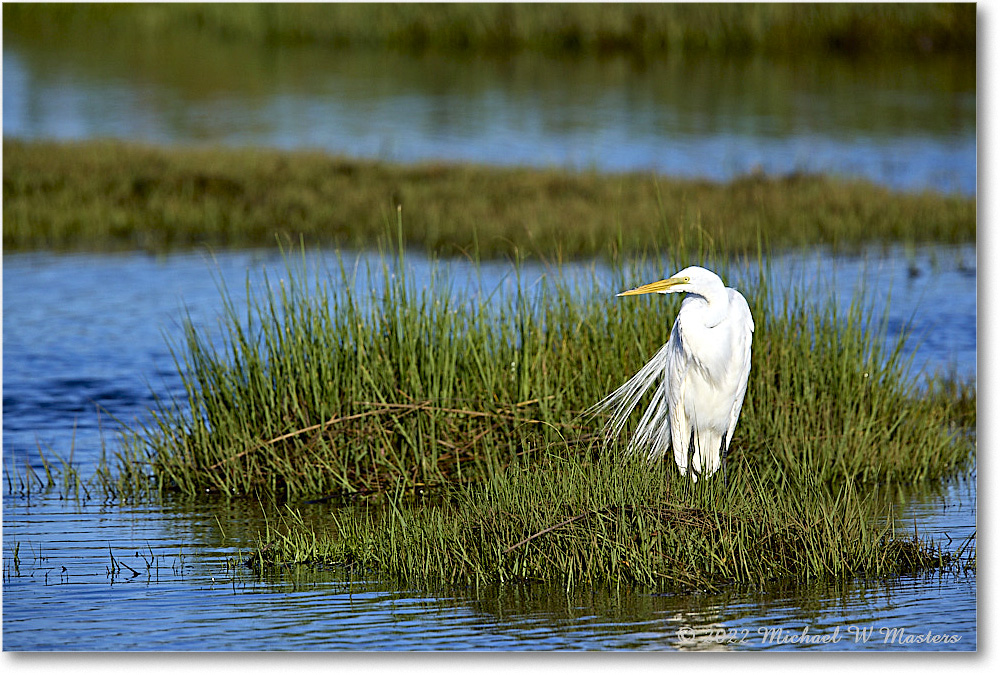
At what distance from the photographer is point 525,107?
17.8 m

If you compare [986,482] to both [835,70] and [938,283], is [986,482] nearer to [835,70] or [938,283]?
[938,283]

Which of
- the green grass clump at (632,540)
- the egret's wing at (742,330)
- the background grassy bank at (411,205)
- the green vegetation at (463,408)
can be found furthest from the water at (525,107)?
the green grass clump at (632,540)

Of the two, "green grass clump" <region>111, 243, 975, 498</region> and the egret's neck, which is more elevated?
the egret's neck

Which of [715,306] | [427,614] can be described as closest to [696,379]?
[715,306]

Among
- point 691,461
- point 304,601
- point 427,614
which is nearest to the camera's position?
point 427,614

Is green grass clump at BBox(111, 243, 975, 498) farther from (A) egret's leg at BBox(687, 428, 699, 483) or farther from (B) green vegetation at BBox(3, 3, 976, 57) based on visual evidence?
(B) green vegetation at BBox(3, 3, 976, 57)

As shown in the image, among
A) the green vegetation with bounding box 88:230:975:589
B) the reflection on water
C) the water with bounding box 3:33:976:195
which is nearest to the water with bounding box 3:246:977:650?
the reflection on water

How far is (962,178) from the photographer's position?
43.4 ft

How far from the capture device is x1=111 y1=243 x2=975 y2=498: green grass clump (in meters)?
5.58

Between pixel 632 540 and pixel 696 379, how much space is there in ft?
2.56

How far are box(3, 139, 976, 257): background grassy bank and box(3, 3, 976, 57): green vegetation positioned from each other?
1.41 meters

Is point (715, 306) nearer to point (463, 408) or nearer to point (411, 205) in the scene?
point (463, 408)

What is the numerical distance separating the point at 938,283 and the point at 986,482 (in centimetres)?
517

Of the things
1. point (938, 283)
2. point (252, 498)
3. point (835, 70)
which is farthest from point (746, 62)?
point (252, 498)
